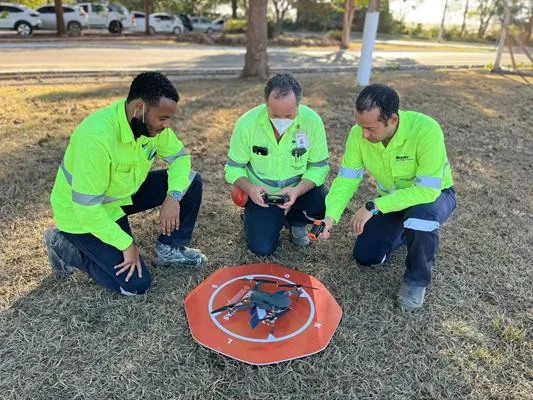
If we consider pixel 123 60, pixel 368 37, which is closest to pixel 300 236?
pixel 368 37

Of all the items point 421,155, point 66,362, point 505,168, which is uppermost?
point 421,155

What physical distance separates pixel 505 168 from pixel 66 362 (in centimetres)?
444

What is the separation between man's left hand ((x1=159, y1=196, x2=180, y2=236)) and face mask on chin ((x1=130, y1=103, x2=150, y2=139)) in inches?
20.2

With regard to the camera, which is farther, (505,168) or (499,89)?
(499,89)

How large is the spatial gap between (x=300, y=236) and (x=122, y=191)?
1.29 metres

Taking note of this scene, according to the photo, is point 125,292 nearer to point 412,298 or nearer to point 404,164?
point 412,298

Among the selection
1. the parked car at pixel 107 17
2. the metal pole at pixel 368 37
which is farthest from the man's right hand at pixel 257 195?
the parked car at pixel 107 17

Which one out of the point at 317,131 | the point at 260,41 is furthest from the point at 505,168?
the point at 260,41

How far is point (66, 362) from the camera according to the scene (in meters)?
2.18

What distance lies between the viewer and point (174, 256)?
2.91 metres

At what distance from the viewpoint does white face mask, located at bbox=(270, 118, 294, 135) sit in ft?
9.05

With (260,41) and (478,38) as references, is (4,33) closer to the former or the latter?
(260,41)

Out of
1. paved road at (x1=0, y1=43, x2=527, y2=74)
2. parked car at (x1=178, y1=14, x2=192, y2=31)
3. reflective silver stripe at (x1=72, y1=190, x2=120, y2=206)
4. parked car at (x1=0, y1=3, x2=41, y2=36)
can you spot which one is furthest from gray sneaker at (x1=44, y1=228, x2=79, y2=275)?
parked car at (x1=178, y1=14, x2=192, y2=31)

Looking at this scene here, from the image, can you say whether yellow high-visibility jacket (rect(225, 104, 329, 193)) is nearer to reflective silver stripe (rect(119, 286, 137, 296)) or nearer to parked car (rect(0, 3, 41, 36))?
reflective silver stripe (rect(119, 286, 137, 296))
